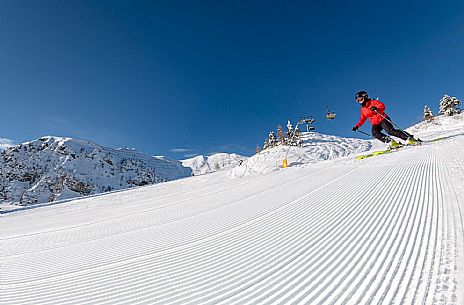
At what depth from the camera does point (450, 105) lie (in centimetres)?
4181

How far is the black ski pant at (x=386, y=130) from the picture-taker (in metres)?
9.50

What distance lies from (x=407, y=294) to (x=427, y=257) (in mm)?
509

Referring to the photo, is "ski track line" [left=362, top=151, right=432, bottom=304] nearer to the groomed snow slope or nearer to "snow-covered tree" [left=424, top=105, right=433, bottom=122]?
the groomed snow slope

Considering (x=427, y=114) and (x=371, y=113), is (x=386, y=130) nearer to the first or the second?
(x=371, y=113)

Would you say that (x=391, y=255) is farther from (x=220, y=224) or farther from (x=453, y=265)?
(x=220, y=224)

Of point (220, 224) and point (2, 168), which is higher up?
point (2, 168)

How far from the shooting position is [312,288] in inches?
61.5

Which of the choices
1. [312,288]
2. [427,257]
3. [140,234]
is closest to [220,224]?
[140,234]

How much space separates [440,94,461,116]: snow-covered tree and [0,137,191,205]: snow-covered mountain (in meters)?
83.1

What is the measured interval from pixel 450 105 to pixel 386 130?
46843mm

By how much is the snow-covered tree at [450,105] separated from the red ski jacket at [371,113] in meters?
46.0

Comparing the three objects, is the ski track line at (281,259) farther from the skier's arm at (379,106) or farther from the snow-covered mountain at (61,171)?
the snow-covered mountain at (61,171)

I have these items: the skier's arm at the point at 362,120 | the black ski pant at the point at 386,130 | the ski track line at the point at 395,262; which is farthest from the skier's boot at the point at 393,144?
the ski track line at the point at 395,262

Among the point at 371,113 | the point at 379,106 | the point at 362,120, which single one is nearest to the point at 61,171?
the point at 362,120
